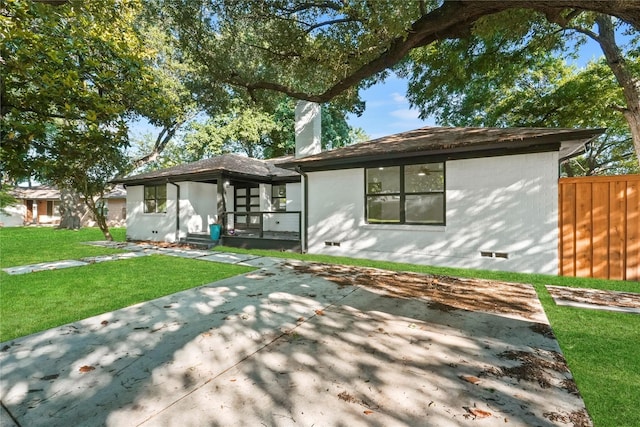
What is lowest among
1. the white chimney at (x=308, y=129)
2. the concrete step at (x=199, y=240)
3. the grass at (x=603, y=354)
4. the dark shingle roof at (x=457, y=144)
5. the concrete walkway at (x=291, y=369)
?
the concrete walkway at (x=291, y=369)

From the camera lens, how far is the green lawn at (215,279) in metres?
2.37

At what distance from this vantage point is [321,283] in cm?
570

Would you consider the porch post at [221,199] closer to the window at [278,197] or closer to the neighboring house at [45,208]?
the window at [278,197]

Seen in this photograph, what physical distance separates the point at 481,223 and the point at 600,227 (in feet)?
7.14

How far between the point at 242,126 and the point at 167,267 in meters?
18.4

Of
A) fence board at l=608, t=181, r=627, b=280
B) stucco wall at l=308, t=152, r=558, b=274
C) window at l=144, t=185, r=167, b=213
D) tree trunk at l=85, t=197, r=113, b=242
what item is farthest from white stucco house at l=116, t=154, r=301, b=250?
fence board at l=608, t=181, r=627, b=280

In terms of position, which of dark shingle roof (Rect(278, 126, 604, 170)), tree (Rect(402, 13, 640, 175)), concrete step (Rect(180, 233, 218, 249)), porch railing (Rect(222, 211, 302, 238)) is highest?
tree (Rect(402, 13, 640, 175))

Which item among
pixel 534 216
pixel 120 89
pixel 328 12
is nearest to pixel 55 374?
pixel 120 89

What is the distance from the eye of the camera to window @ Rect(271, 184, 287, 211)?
13.2m

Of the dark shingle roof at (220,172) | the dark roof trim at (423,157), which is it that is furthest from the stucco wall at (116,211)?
the dark roof trim at (423,157)

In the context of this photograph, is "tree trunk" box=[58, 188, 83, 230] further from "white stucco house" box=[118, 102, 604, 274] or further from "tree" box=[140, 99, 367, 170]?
"white stucco house" box=[118, 102, 604, 274]

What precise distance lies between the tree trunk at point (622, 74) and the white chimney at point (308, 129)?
10.0 metres

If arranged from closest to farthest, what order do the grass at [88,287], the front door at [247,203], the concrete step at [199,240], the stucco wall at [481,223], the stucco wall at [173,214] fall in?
the grass at [88,287], the stucco wall at [481,223], the concrete step at [199,240], the stucco wall at [173,214], the front door at [247,203]

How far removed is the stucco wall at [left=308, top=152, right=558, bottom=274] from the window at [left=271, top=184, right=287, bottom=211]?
4.66 meters
